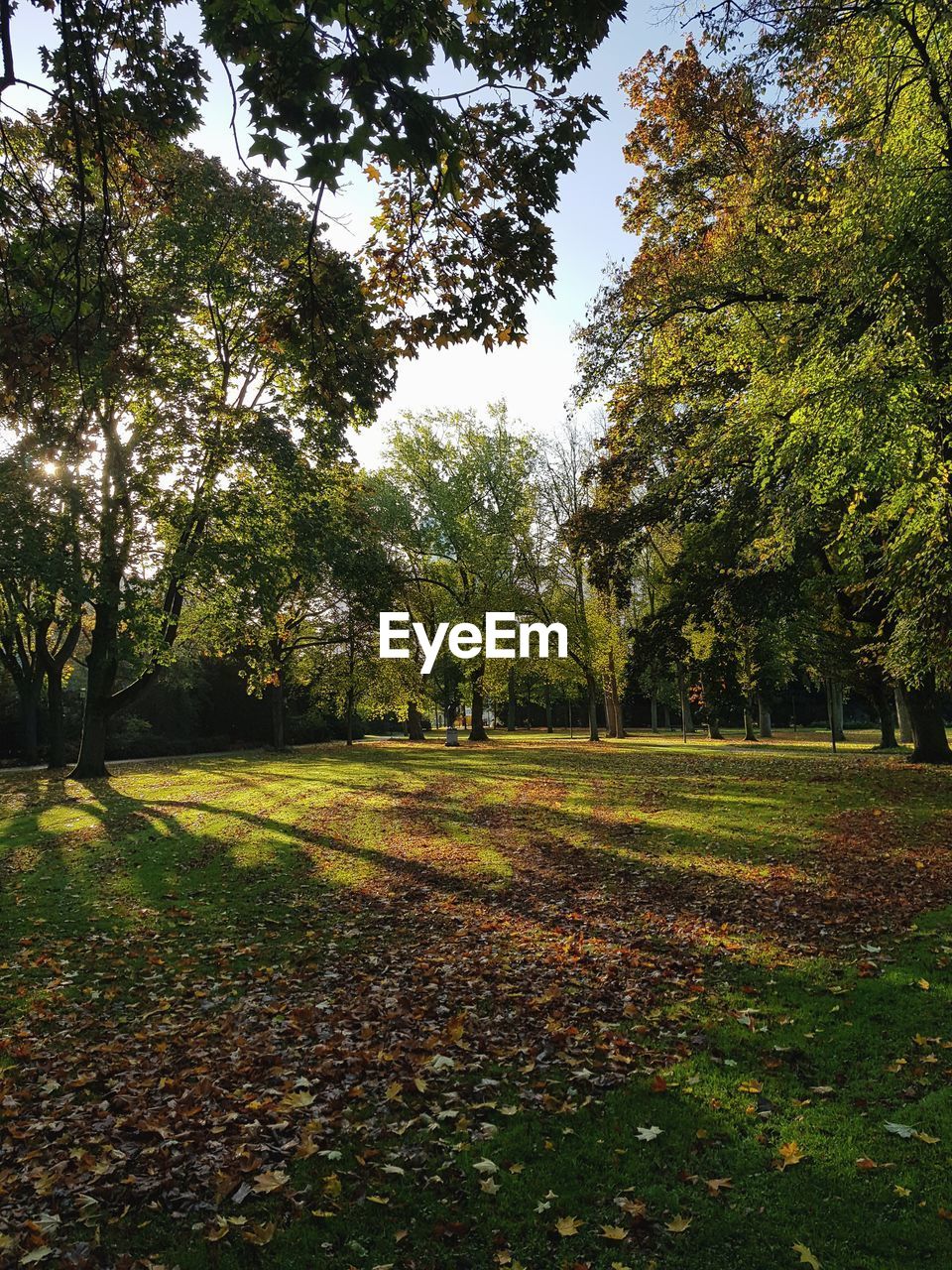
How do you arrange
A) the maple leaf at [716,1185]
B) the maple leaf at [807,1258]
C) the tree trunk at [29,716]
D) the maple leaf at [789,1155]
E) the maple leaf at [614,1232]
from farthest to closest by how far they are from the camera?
the tree trunk at [29,716]
the maple leaf at [789,1155]
the maple leaf at [716,1185]
the maple leaf at [614,1232]
the maple leaf at [807,1258]

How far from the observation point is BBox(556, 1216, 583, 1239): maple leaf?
3.71 metres

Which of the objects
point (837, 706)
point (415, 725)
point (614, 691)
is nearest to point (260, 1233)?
point (614, 691)

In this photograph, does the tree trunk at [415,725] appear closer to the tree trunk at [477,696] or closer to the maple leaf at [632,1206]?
the tree trunk at [477,696]

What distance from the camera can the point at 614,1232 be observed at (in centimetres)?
367

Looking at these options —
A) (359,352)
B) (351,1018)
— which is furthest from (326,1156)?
(359,352)

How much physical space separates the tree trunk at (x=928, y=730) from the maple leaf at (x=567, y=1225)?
21225mm

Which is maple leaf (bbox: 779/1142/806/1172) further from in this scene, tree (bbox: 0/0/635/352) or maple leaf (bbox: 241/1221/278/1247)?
tree (bbox: 0/0/635/352)

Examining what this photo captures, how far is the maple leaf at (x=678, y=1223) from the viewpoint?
369 centimetres

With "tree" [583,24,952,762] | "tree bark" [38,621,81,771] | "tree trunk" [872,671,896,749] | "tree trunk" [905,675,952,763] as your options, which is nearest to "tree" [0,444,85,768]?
"tree bark" [38,621,81,771]

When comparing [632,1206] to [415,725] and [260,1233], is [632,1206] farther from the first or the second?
[415,725]

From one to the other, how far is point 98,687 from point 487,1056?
22.8 metres

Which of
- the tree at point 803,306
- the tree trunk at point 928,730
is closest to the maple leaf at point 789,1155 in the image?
the tree at point 803,306

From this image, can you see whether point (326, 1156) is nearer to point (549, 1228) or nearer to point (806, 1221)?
point (549, 1228)

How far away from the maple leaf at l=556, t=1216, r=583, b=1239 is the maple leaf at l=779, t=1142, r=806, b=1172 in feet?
4.06
